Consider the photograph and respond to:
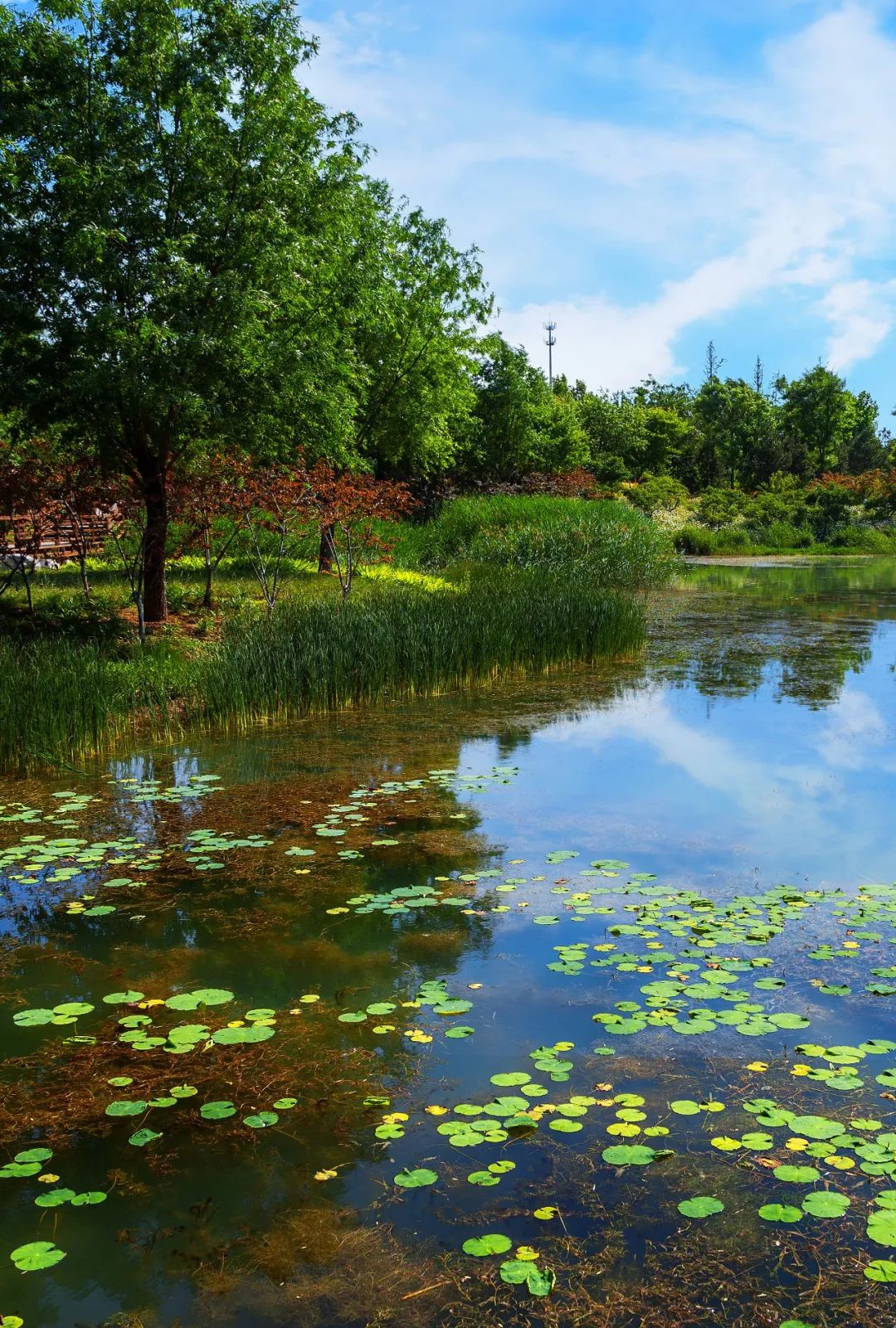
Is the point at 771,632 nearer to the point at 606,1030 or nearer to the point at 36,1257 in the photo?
the point at 606,1030

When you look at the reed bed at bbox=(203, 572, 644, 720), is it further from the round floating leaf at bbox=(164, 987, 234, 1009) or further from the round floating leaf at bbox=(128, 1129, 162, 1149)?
the round floating leaf at bbox=(128, 1129, 162, 1149)

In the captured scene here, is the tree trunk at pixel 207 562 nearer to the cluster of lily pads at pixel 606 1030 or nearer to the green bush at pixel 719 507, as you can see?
the cluster of lily pads at pixel 606 1030

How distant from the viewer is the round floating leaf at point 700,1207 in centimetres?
268

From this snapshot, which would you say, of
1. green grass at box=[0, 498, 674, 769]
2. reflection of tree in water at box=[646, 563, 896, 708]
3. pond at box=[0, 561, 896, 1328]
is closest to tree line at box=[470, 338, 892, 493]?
reflection of tree in water at box=[646, 563, 896, 708]

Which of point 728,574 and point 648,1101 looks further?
point 728,574

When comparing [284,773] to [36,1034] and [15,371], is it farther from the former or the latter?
[15,371]

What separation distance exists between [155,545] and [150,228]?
354cm

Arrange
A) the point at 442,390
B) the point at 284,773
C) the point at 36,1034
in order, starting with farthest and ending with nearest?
the point at 442,390, the point at 284,773, the point at 36,1034

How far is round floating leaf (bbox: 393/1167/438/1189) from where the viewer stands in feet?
9.32

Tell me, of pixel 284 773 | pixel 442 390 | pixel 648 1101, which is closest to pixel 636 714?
pixel 284 773

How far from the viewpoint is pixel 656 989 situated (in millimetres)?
3963

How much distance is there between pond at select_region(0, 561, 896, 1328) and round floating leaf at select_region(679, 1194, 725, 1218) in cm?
2

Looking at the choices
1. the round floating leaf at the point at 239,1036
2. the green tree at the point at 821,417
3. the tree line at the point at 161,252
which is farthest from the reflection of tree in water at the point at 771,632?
the green tree at the point at 821,417

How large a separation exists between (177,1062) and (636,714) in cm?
681
